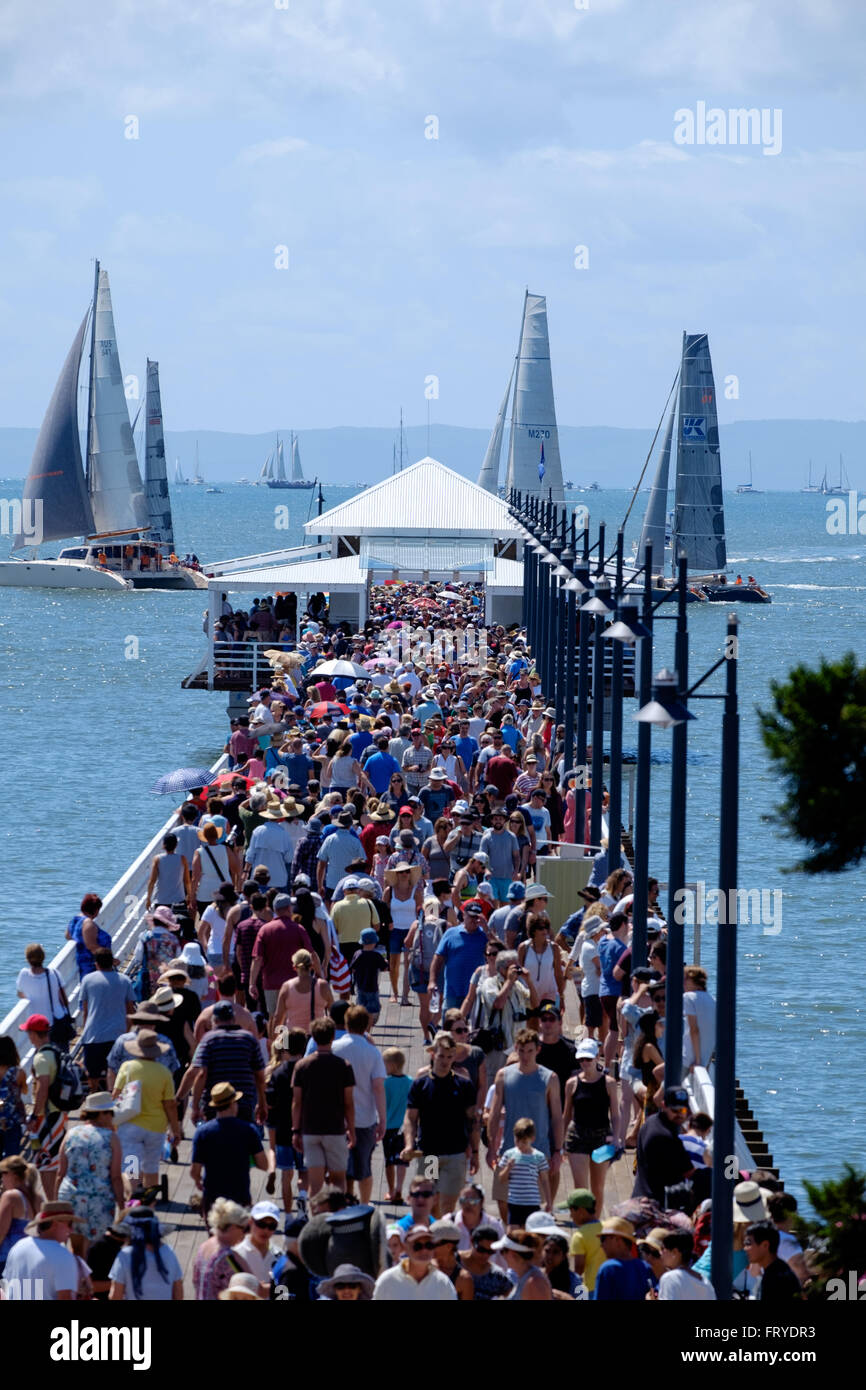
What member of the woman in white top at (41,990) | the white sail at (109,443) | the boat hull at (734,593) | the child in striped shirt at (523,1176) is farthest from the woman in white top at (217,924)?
the boat hull at (734,593)

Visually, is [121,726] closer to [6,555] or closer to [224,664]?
[224,664]

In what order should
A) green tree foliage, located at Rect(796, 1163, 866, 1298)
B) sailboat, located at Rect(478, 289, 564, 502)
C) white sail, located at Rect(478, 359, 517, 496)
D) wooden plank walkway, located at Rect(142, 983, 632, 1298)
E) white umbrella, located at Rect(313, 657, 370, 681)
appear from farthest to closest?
white sail, located at Rect(478, 359, 517, 496) < sailboat, located at Rect(478, 289, 564, 502) < white umbrella, located at Rect(313, 657, 370, 681) < wooden plank walkway, located at Rect(142, 983, 632, 1298) < green tree foliage, located at Rect(796, 1163, 866, 1298)

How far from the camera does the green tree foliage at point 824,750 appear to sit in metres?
6.08

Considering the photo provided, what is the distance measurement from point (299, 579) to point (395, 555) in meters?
3.82

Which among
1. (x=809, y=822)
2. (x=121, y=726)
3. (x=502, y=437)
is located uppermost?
(x=502, y=437)

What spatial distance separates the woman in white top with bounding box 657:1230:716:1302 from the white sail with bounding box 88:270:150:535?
311ft

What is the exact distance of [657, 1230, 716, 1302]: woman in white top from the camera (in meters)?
8.69

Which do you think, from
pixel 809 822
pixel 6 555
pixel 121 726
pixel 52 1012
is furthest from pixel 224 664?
pixel 6 555

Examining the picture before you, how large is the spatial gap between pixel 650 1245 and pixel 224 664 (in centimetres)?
3314

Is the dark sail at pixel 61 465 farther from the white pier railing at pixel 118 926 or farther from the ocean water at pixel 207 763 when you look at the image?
the white pier railing at pixel 118 926

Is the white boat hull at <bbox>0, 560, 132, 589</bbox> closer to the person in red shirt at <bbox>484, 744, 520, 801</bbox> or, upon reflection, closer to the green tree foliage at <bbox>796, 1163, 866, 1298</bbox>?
the person in red shirt at <bbox>484, 744, 520, 801</bbox>

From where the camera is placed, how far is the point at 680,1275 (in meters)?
8.77

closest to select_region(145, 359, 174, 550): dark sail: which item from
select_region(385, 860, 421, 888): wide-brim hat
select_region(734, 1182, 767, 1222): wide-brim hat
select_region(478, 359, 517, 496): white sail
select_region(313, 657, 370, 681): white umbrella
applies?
select_region(478, 359, 517, 496): white sail
